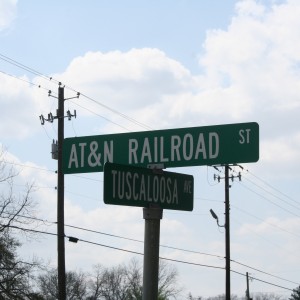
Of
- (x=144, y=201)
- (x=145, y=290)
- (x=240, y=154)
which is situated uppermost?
(x=240, y=154)

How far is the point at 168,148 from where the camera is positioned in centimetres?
693

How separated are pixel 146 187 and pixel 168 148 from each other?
0.48 metres

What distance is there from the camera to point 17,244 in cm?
2717

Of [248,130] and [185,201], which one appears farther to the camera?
[185,201]

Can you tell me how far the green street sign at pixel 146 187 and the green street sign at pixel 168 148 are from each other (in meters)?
0.20

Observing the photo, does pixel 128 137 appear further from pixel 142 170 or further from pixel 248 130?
pixel 248 130

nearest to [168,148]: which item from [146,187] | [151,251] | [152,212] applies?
[146,187]

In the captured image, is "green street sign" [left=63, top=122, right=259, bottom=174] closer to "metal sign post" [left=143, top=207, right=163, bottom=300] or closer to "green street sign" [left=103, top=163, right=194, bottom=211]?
"green street sign" [left=103, top=163, right=194, bottom=211]

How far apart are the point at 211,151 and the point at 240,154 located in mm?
287

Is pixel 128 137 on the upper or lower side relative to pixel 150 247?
upper

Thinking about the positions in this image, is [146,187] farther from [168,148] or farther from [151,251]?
[151,251]

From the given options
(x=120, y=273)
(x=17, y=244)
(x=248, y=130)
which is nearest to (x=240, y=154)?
(x=248, y=130)

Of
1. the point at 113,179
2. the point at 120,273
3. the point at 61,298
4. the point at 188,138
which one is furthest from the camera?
the point at 120,273

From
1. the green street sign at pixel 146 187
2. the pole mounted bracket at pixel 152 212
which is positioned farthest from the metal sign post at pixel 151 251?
the green street sign at pixel 146 187
